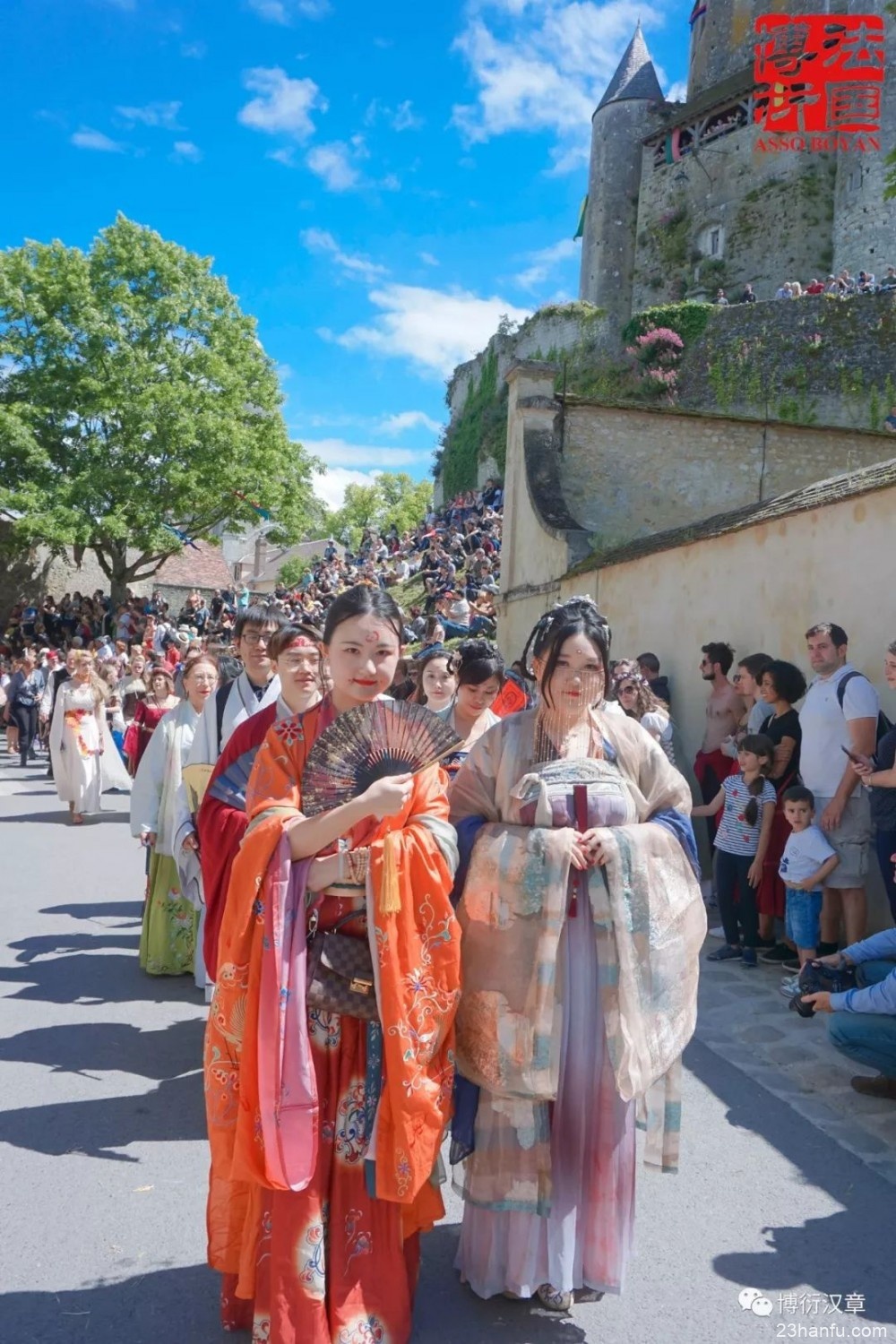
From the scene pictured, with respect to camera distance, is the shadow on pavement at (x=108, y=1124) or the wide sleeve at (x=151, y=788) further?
the wide sleeve at (x=151, y=788)

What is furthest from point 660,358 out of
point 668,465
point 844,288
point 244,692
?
point 244,692

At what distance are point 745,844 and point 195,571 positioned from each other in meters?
40.1

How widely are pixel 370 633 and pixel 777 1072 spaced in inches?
129

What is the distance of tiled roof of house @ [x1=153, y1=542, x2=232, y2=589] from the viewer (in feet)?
136

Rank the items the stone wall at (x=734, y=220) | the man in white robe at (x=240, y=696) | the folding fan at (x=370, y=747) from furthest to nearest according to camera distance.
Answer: the stone wall at (x=734, y=220) < the man in white robe at (x=240, y=696) < the folding fan at (x=370, y=747)

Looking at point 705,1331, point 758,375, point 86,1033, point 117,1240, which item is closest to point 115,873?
point 86,1033

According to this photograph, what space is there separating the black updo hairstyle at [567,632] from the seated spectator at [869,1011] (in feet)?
6.82

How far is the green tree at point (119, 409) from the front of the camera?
89.4 feet

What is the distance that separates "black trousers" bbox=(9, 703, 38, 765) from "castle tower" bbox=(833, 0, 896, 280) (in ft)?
93.2

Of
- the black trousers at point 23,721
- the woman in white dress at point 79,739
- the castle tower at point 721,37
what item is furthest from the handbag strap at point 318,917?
the castle tower at point 721,37

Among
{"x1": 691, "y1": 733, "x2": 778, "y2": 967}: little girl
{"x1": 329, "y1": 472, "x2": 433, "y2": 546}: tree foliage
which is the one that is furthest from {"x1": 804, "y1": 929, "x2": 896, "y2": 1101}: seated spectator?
{"x1": 329, "y1": 472, "x2": 433, "y2": 546}: tree foliage

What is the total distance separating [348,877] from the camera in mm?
2375

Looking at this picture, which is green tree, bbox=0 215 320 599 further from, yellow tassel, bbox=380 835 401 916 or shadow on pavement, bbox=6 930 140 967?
yellow tassel, bbox=380 835 401 916

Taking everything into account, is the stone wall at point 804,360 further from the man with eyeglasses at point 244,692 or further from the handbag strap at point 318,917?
the handbag strap at point 318,917
